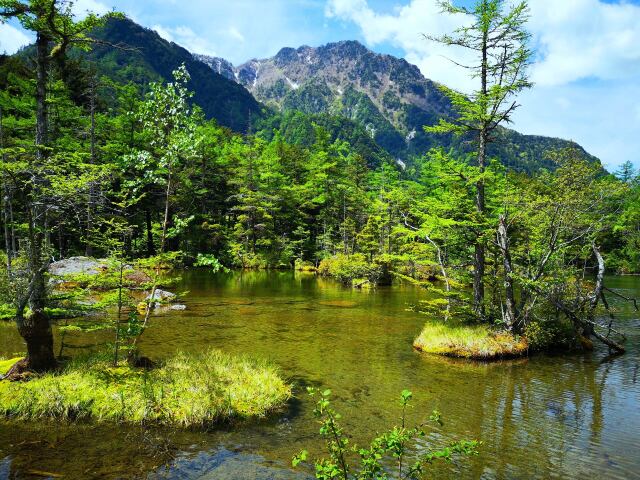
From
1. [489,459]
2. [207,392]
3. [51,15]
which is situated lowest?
[489,459]

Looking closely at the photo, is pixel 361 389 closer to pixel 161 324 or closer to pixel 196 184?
pixel 161 324

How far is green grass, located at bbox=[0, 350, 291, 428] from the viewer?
8.75 m

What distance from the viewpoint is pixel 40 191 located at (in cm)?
989

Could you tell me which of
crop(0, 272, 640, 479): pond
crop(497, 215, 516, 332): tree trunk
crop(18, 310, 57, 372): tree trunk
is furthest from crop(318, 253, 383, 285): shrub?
crop(18, 310, 57, 372): tree trunk

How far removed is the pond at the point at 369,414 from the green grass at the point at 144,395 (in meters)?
0.34

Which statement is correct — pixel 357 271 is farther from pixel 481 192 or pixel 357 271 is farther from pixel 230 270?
pixel 230 270

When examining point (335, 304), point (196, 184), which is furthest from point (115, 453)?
point (196, 184)

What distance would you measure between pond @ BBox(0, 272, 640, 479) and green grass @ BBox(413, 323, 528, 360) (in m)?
0.61

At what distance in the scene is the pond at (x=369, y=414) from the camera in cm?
744

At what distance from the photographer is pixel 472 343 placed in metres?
15.4

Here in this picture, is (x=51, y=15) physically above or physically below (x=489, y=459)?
above

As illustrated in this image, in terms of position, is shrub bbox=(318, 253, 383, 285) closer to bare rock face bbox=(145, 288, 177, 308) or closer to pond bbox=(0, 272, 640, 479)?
pond bbox=(0, 272, 640, 479)

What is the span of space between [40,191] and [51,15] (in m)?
4.08

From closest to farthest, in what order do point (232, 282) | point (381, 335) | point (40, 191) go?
point (40, 191) → point (381, 335) → point (232, 282)
